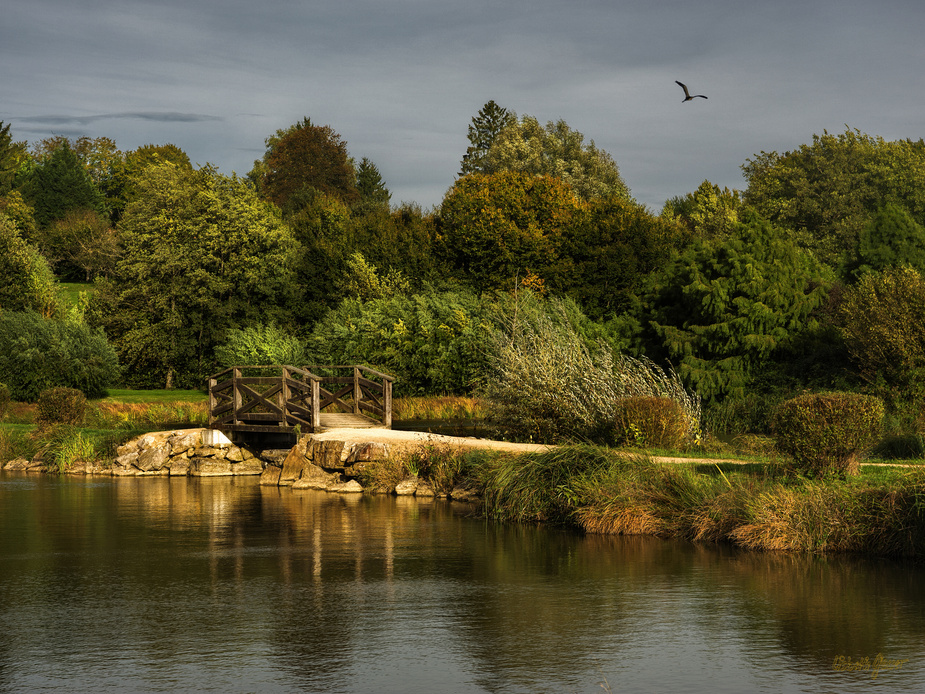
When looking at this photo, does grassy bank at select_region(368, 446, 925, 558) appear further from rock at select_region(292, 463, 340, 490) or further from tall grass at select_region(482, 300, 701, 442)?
rock at select_region(292, 463, 340, 490)

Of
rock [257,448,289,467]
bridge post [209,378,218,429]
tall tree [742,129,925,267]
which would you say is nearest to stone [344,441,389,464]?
rock [257,448,289,467]

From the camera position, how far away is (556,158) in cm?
6209

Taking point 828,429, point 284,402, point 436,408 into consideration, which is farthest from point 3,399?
point 828,429

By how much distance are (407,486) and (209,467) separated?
7717 millimetres

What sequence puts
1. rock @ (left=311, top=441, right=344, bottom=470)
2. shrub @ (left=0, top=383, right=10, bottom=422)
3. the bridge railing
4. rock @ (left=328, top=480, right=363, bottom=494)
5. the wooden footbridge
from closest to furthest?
rock @ (left=328, top=480, right=363, bottom=494)
rock @ (left=311, top=441, right=344, bottom=470)
the wooden footbridge
the bridge railing
shrub @ (left=0, top=383, right=10, bottom=422)

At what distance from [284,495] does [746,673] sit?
14.8 metres

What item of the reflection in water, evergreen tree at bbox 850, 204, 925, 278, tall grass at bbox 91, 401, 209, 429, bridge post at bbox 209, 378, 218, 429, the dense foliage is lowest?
the reflection in water

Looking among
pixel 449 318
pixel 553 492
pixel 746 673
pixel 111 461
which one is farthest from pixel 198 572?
pixel 449 318

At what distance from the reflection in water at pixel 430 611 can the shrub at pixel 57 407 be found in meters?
13.3

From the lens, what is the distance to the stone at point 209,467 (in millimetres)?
25891

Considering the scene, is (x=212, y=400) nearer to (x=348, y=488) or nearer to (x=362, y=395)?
(x=362, y=395)

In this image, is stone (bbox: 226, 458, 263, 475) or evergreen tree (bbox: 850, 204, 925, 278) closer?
stone (bbox: 226, 458, 263, 475)

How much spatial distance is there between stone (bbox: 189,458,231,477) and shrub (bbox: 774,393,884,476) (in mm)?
15797

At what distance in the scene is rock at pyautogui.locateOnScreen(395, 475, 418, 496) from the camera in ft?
67.6
